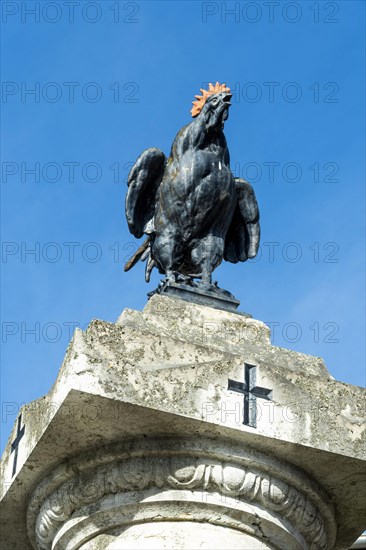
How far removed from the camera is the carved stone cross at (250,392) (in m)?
7.77

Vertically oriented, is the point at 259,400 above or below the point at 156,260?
below

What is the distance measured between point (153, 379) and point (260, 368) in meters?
0.76

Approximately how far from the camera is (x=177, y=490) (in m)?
7.75

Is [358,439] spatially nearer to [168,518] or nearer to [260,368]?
[260,368]

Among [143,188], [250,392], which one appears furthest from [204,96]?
[250,392]

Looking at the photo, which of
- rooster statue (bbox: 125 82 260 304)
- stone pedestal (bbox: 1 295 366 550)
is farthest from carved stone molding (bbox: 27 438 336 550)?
rooster statue (bbox: 125 82 260 304)

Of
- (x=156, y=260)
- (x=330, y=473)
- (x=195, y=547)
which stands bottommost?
(x=195, y=547)

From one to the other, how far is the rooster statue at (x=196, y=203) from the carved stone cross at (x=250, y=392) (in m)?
1.17

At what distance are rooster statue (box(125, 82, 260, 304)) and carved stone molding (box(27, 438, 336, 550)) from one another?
62.4 inches

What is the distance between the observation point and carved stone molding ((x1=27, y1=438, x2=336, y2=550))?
25.4ft

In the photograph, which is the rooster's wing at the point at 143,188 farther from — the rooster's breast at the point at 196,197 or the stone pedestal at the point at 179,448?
the stone pedestal at the point at 179,448

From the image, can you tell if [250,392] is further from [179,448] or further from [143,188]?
[143,188]

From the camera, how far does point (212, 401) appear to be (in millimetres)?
7727

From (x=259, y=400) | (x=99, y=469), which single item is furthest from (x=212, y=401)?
(x=99, y=469)
